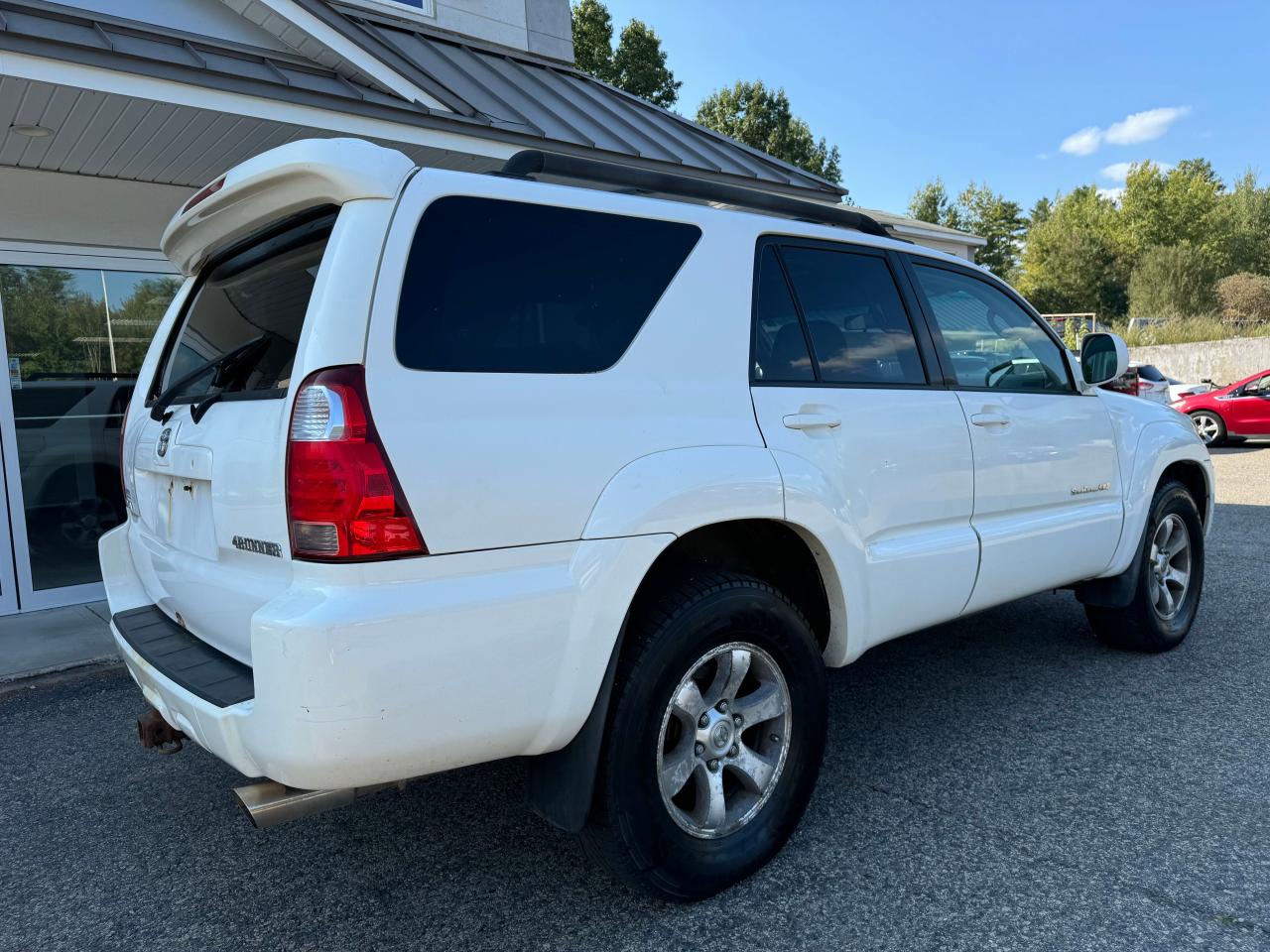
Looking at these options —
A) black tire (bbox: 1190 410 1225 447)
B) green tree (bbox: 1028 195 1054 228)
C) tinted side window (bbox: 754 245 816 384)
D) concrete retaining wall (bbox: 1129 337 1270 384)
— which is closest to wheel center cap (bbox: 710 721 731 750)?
tinted side window (bbox: 754 245 816 384)

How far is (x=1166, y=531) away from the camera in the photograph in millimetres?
4461

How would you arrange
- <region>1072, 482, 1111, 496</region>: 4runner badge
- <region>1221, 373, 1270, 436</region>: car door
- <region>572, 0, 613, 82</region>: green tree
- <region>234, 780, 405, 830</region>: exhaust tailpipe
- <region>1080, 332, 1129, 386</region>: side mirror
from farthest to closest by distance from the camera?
A: 1. <region>572, 0, 613, 82</region>: green tree
2. <region>1221, 373, 1270, 436</region>: car door
3. <region>1080, 332, 1129, 386</region>: side mirror
4. <region>1072, 482, 1111, 496</region>: 4runner badge
5. <region>234, 780, 405, 830</region>: exhaust tailpipe

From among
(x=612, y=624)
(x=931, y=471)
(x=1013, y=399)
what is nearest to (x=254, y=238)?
(x=612, y=624)

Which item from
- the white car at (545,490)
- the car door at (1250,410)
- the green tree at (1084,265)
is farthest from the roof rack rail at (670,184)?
the green tree at (1084,265)

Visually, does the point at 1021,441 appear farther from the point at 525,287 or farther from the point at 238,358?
the point at 238,358

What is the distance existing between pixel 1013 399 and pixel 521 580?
94.2 inches

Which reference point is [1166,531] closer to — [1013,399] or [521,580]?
[1013,399]

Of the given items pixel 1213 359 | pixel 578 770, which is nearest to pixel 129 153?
pixel 578 770

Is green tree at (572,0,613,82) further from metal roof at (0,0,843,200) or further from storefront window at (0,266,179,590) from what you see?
storefront window at (0,266,179,590)

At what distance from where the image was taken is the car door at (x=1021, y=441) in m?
3.36

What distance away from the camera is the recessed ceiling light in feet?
17.0

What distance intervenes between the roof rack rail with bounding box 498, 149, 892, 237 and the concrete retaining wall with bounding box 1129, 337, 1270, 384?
79.7 feet

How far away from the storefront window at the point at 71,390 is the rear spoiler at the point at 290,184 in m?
4.48

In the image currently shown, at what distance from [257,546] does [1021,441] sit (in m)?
2.83
